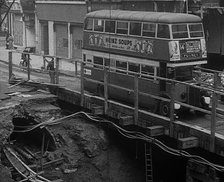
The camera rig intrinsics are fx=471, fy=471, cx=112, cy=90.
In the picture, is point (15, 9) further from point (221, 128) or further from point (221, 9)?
point (221, 128)

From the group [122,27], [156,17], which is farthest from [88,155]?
[156,17]

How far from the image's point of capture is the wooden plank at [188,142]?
13039mm

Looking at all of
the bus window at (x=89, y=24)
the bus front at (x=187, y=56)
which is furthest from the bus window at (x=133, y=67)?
the bus window at (x=89, y=24)

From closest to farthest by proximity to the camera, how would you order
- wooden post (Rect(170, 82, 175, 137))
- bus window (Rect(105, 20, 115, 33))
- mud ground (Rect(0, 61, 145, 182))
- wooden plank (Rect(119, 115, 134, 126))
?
1. wooden post (Rect(170, 82, 175, 137))
2. wooden plank (Rect(119, 115, 134, 126))
3. mud ground (Rect(0, 61, 145, 182))
4. bus window (Rect(105, 20, 115, 33))

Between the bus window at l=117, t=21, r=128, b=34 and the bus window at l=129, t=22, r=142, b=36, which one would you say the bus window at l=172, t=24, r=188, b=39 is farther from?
the bus window at l=117, t=21, r=128, b=34

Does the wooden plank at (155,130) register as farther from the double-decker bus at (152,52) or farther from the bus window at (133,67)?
the bus window at (133,67)

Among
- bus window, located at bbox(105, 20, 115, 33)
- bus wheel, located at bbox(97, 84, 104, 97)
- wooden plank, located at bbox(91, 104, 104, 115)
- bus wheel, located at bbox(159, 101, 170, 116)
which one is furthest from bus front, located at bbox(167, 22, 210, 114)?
bus wheel, located at bbox(97, 84, 104, 97)

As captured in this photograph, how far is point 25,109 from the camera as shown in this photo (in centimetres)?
1678

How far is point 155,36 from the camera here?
16391mm

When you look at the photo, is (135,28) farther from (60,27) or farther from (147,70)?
(60,27)

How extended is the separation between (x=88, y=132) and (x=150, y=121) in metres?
2.63

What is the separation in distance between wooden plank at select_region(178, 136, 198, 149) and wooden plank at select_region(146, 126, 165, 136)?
111cm

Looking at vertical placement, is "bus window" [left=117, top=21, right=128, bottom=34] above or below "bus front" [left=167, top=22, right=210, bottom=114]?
above

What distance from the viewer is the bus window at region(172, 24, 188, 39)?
631 inches
